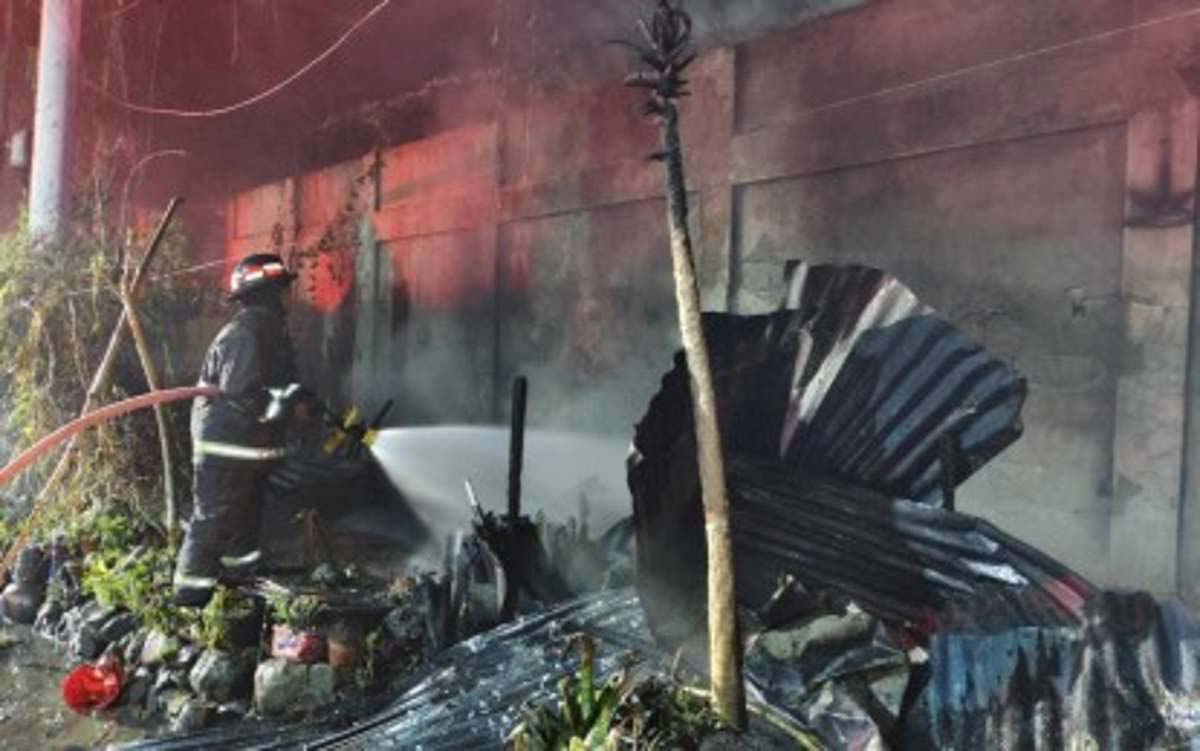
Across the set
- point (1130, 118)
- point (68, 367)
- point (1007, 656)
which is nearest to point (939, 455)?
point (1007, 656)

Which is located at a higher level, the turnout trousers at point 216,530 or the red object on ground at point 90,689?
the turnout trousers at point 216,530

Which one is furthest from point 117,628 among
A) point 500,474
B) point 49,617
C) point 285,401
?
point 500,474

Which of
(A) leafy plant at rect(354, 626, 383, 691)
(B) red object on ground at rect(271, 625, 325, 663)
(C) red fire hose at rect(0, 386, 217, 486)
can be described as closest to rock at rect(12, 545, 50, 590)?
(C) red fire hose at rect(0, 386, 217, 486)

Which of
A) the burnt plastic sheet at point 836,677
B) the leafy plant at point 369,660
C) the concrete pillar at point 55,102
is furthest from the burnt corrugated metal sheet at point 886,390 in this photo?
the concrete pillar at point 55,102

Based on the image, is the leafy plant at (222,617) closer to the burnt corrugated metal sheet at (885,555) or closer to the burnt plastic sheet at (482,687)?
the burnt plastic sheet at (482,687)

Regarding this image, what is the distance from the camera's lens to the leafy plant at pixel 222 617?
5398 millimetres

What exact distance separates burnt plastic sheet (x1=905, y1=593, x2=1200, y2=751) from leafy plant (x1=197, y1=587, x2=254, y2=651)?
396 centimetres

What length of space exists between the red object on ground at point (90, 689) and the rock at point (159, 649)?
210 mm

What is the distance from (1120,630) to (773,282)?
11.9ft

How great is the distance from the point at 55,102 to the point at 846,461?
331 inches

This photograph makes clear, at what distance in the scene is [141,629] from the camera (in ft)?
19.4

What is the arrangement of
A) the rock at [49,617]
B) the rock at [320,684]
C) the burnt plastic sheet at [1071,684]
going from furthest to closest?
the rock at [49,617] → the rock at [320,684] → the burnt plastic sheet at [1071,684]

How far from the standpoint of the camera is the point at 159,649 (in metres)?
5.57

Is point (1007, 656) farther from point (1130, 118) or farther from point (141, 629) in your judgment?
point (141, 629)
